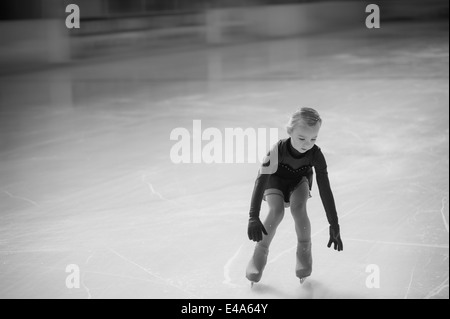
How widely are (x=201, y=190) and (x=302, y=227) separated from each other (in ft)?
4.70

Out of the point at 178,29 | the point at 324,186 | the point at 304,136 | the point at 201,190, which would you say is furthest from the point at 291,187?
the point at 178,29

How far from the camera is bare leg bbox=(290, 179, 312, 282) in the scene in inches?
51.5

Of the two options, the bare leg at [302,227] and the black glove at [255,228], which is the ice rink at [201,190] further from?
the black glove at [255,228]

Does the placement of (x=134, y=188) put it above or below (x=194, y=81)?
below

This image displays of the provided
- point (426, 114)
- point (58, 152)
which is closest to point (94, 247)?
point (58, 152)

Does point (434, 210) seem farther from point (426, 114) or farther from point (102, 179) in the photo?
point (426, 114)

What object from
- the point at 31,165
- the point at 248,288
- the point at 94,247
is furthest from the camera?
the point at 31,165

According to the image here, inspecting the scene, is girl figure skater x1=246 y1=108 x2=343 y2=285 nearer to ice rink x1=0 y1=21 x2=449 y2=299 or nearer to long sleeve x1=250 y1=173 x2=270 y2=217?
long sleeve x1=250 y1=173 x2=270 y2=217

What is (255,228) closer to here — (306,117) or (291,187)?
(291,187)

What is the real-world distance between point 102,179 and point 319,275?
5.34 ft

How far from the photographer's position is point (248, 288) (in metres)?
1.53

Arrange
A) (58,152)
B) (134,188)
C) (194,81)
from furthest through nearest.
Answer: (194,81) → (58,152) → (134,188)

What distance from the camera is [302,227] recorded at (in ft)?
4.53

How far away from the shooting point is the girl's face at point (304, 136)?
115 centimetres
